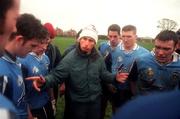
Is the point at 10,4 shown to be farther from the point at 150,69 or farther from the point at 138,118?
the point at 150,69

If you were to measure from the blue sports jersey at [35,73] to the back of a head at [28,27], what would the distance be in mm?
904

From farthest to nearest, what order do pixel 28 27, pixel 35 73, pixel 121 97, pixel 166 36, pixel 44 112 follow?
pixel 121 97
pixel 44 112
pixel 166 36
pixel 35 73
pixel 28 27

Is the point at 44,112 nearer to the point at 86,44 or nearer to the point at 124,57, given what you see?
the point at 86,44

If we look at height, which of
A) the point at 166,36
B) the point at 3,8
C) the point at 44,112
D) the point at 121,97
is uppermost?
the point at 3,8

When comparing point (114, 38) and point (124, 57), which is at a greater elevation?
point (114, 38)

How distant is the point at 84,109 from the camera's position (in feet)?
16.3

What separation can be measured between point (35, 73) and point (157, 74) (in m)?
1.50

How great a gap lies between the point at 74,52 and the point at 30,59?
78 cm

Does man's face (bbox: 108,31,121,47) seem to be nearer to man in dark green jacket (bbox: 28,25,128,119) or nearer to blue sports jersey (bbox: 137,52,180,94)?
man in dark green jacket (bbox: 28,25,128,119)

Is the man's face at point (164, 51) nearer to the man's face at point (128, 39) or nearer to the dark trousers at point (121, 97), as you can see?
the dark trousers at point (121, 97)

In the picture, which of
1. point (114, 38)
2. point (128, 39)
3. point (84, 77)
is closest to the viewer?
point (84, 77)

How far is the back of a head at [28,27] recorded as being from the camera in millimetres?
3238

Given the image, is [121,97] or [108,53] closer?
[121,97]

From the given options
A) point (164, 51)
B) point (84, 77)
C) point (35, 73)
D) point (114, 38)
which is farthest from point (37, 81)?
point (114, 38)
